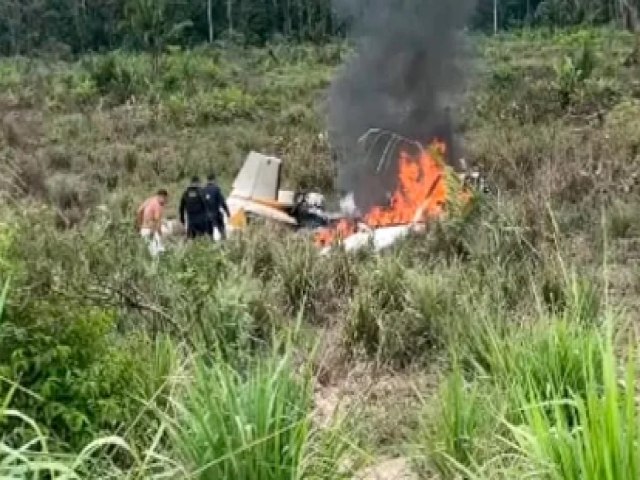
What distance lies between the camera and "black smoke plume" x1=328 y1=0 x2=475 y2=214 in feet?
61.0

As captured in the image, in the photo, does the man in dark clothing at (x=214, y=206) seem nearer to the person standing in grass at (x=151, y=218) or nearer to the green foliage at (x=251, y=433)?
Result: the person standing in grass at (x=151, y=218)

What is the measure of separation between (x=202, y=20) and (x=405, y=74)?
120 ft

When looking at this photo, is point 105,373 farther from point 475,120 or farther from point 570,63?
point 570,63

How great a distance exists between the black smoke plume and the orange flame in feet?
3.02

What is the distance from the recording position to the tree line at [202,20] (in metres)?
49.5

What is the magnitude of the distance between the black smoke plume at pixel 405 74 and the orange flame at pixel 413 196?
92cm

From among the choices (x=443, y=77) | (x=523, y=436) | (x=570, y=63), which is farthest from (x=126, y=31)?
(x=523, y=436)

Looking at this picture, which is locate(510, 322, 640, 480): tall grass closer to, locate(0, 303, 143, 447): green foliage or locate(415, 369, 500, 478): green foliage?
locate(415, 369, 500, 478): green foliage

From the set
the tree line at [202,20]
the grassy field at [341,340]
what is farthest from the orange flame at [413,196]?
the tree line at [202,20]

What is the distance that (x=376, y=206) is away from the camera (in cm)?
1642

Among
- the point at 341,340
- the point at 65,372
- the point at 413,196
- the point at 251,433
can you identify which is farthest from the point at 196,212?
the point at 251,433

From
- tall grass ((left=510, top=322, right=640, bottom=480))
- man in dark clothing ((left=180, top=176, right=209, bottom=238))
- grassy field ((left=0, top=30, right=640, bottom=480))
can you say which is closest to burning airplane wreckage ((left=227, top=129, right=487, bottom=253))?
man in dark clothing ((left=180, top=176, right=209, bottom=238))

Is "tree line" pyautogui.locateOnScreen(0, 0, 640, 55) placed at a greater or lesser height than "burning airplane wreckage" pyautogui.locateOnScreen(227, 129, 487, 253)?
lesser

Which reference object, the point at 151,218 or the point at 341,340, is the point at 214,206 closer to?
the point at 151,218
